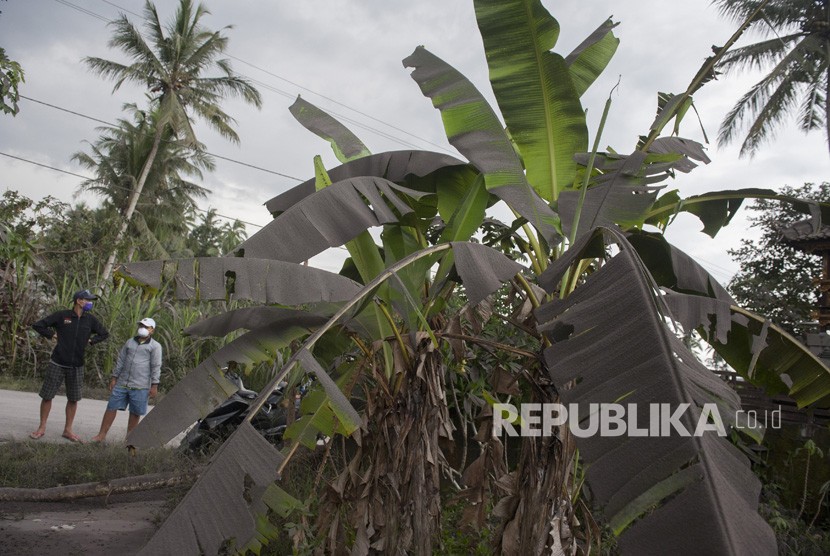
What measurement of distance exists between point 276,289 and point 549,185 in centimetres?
167

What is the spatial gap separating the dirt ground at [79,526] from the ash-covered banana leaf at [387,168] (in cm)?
264

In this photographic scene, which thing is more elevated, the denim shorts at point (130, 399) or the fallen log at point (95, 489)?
the denim shorts at point (130, 399)

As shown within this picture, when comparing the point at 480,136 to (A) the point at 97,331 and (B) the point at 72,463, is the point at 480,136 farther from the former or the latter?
(A) the point at 97,331

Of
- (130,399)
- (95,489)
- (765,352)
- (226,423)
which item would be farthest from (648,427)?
(130,399)

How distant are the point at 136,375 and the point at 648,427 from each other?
7.12 meters

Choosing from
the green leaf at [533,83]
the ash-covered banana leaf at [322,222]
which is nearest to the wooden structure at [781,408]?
the green leaf at [533,83]

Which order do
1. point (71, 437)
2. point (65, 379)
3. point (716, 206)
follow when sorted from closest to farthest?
point (716, 206) → point (71, 437) → point (65, 379)

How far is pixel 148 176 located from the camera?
92.5ft

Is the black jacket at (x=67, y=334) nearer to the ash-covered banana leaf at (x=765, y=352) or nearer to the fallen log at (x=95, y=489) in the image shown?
the fallen log at (x=95, y=489)

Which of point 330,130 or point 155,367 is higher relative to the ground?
point 330,130

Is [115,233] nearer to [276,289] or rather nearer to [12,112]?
[12,112]

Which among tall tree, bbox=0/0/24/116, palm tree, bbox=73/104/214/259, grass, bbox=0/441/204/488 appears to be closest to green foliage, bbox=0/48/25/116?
tall tree, bbox=0/0/24/116

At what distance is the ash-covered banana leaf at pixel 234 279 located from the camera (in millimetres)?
2420

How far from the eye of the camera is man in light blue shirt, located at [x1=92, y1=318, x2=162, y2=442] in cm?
741
